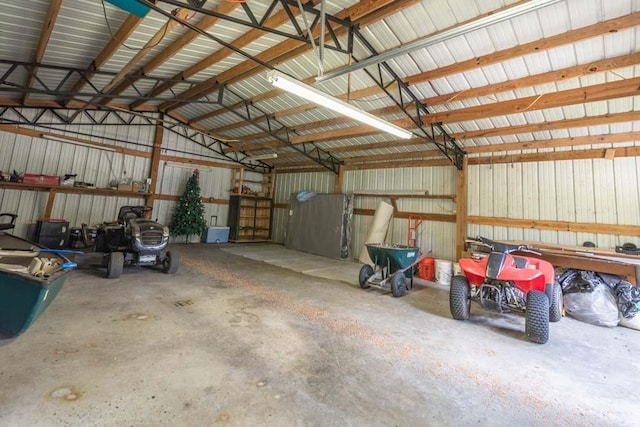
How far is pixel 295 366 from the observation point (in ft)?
7.44

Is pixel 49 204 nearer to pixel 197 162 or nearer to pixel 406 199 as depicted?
pixel 197 162

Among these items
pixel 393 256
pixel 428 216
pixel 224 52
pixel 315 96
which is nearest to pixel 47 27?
pixel 224 52

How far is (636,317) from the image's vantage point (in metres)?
3.52

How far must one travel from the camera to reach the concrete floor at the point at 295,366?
173 centimetres

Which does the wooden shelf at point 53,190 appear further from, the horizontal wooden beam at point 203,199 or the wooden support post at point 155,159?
the horizontal wooden beam at point 203,199

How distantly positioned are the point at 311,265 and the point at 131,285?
370 cm

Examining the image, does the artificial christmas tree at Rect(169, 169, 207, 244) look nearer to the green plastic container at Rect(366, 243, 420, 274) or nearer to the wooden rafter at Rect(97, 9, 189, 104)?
the wooden rafter at Rect(97, 9, 189, 104)

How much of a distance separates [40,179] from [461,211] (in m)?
9.71

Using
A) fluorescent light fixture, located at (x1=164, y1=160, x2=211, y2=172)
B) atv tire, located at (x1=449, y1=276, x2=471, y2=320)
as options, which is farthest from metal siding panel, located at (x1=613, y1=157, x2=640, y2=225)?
fluorescent light fixture, located at (x1=164, y1=160, x2=211, y2=172)

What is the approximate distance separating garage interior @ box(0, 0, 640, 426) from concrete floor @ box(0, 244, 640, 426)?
2 cm

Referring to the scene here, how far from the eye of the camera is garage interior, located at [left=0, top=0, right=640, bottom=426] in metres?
1.98

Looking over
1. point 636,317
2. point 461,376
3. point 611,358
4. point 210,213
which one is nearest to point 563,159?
→ point 636,317

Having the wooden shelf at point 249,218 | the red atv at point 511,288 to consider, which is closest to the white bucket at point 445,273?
the red atv at point 511,288

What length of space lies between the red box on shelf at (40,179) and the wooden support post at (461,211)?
9499 millimetres
